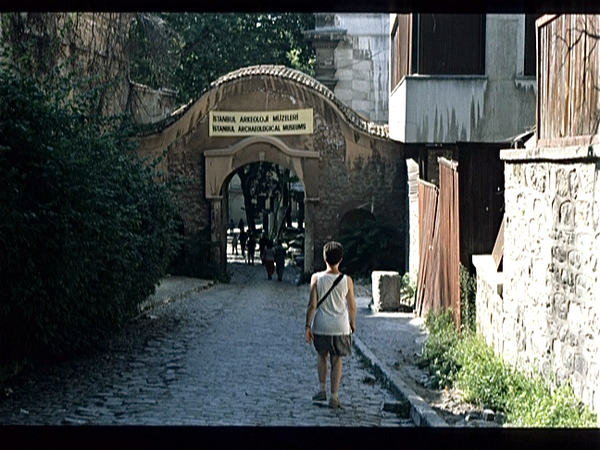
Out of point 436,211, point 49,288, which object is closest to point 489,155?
point 436,211

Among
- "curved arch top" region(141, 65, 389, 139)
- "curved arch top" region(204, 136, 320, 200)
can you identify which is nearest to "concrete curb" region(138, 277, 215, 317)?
"curved arch top" region(204, 136, 320, 200)

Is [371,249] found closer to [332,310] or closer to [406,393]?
[406,393]

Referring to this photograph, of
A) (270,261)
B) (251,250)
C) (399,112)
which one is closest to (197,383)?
(399,112)

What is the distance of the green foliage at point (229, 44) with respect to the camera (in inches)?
1358

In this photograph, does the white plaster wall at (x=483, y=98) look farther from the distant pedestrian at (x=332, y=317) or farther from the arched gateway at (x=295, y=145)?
the distant pedestrian at (x=332, y=317)

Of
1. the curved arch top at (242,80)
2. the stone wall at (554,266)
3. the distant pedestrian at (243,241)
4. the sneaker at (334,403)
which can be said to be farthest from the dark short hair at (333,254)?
the distant pedestrian at (243,241)

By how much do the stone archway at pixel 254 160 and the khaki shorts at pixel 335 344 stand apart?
681 inches

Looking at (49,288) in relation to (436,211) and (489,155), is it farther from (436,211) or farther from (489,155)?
(436,211)

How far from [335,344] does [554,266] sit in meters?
2.02

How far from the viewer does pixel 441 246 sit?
1389cm

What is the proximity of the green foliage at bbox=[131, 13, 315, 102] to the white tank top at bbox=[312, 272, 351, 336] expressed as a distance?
2427cm
